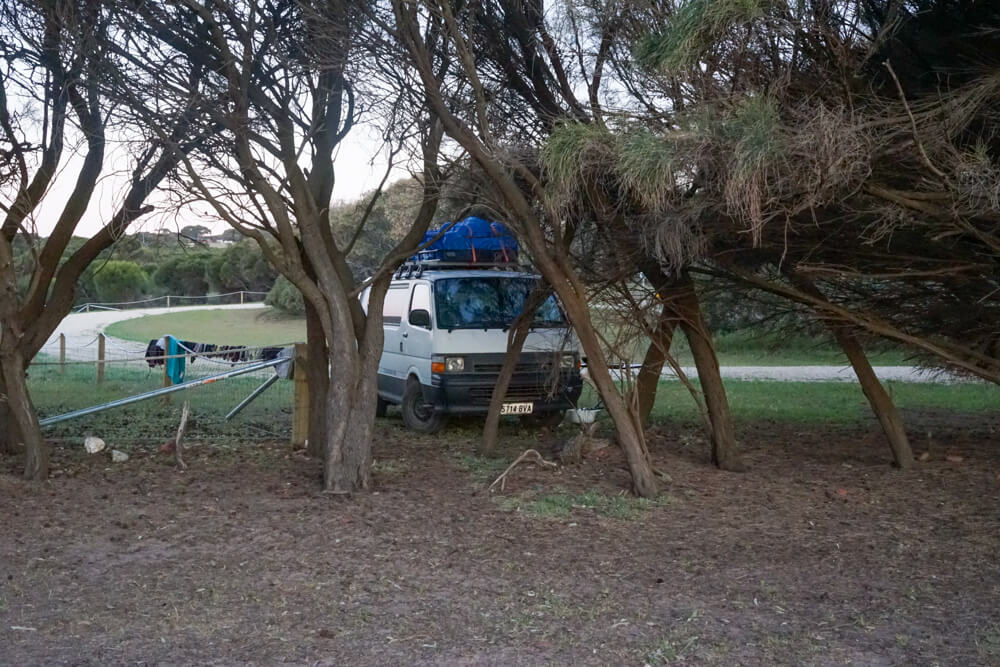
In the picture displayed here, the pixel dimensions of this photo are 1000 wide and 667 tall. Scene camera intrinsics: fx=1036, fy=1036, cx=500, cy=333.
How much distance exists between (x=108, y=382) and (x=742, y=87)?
13.5 metres

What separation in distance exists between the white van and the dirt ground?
70.6 inches

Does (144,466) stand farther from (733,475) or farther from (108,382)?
(108,382)

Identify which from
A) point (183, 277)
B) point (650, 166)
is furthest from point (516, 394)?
point (183, 277)

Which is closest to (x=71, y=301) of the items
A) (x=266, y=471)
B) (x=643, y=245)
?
(x=266, y=471)

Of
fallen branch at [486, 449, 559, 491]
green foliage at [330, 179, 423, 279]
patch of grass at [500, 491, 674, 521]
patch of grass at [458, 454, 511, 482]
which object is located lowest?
patch of grass at [500, 491, 674, 521]

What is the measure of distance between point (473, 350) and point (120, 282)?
45074mm

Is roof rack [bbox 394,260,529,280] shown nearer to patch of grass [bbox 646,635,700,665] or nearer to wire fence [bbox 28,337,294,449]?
wire fence [bbox 28,337,294,449]

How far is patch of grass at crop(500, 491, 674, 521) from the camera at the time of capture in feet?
26.8

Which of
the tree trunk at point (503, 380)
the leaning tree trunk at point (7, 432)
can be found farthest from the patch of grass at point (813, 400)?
the leaning tree trunk at point (7, 432)

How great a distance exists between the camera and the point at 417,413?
13055 mm

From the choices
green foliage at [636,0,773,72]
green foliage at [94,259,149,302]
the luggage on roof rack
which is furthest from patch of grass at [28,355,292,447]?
green foliage at [94,259,149,302]

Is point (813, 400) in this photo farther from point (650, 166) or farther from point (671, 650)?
point (671, 650)

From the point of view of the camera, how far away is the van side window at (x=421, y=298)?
1280 cm

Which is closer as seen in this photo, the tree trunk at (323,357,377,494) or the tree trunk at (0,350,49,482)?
the tree trunk at (323,357,377,494)
